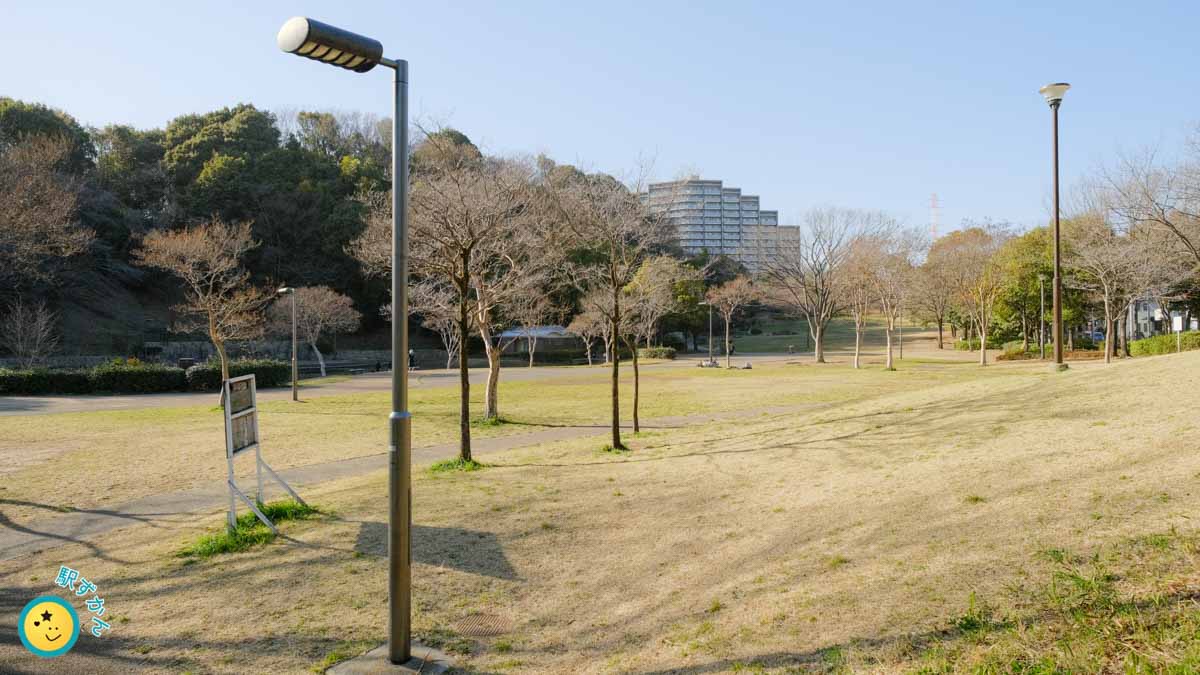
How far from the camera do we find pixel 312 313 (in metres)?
40.0

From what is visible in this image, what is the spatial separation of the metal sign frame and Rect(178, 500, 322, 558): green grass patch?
0.24 feet

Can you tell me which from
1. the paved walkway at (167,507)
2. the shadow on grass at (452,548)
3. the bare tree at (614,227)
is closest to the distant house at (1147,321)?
the bare tree at (614,227)

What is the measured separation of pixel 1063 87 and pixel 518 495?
14703mm

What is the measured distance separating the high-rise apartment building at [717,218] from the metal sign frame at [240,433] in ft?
26.9

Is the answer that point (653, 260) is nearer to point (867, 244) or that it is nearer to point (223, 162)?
point (867, 244)

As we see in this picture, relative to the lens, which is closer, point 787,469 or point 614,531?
point 614,531

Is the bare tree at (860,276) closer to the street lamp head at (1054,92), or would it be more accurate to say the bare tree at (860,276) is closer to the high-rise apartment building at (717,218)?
the high-rise apartment building at (717,218)

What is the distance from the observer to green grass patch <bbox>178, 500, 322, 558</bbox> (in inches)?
248

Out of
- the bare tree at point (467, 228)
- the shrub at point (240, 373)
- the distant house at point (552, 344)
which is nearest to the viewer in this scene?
the bare tree at point (467, 228)

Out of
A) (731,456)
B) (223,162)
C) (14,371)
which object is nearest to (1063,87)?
(731,456)

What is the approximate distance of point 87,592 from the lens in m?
5.34

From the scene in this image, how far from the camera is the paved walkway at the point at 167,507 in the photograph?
7052 mm

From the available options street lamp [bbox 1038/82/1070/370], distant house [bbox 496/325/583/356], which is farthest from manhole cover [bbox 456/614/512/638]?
distant house [bbox 496/325/583/356]

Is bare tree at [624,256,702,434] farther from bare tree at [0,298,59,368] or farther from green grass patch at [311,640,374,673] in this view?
bare tree at [0,298,59,368]
